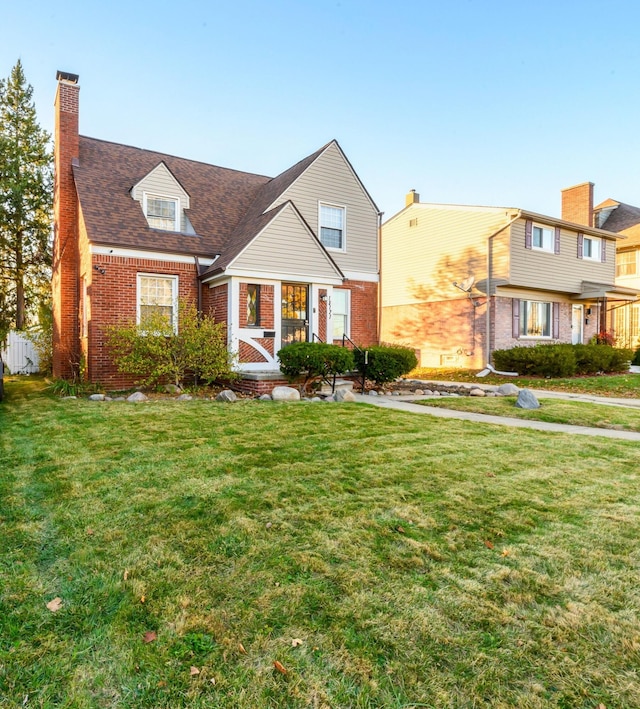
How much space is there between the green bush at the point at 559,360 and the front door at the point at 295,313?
8.20 meters

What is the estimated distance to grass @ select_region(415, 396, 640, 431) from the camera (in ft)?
25.3

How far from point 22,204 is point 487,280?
24.2 m

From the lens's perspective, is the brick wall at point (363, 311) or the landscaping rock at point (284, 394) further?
the brick wall at point (363, 311)

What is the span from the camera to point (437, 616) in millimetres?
2250

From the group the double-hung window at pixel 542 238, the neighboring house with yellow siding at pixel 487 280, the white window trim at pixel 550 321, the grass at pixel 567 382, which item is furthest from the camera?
the white window trim at pixel 550 321

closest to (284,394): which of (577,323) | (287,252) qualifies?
(287,252)

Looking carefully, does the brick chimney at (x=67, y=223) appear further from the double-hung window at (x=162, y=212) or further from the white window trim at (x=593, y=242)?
the white window trim at (x=593, y=242)

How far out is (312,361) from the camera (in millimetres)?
10516

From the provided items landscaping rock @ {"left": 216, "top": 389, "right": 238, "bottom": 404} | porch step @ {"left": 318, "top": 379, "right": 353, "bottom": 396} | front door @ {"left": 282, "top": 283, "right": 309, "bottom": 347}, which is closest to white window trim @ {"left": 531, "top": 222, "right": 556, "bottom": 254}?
front door @ {"left": 282, "top": 283, "right": 309, "bottom": 347}

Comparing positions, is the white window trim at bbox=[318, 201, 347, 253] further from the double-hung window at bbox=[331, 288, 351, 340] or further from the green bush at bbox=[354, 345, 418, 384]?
the green bush at bbox=[354, 345, 418, 384]

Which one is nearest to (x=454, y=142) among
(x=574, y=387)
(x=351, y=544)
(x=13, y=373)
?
(x=574, y=387)

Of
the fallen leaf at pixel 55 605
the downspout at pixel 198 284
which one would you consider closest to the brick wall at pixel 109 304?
the downspout at pixel 198 284

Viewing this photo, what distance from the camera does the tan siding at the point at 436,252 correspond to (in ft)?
A: 59.8

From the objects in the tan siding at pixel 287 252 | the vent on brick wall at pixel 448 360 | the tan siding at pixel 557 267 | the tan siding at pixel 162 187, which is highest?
the tan siding at pixel 162 187
